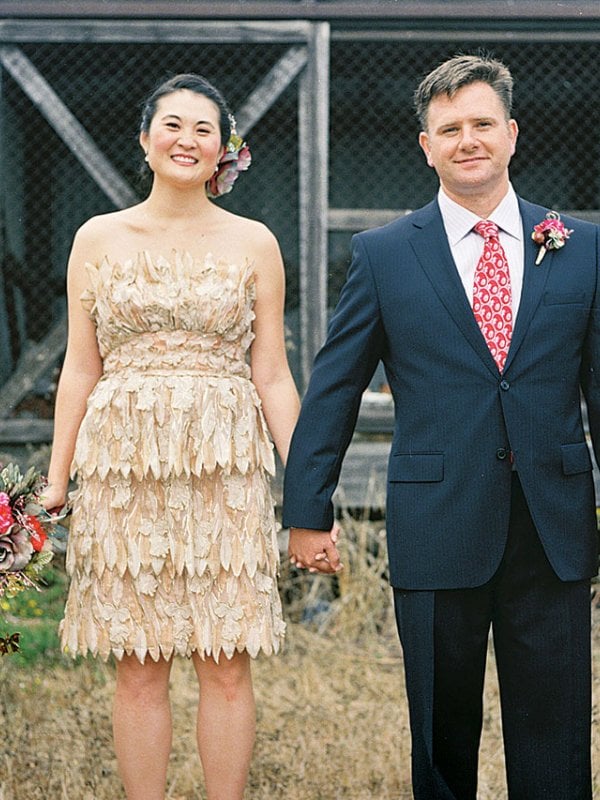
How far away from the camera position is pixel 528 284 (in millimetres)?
2854

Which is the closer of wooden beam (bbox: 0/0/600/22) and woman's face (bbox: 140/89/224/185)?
woman's face (bbox: 140/89/224/185)

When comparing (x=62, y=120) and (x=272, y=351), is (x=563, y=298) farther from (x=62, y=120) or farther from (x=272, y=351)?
(x=62, y=120)

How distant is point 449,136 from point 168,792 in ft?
7.71

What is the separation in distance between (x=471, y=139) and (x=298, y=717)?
9.00 feet

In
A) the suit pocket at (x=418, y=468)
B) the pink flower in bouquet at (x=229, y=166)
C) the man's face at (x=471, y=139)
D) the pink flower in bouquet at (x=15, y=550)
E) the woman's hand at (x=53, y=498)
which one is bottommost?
the pink flower in bouquet at (x=15, y=550)

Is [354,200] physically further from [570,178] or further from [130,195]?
[130,195]

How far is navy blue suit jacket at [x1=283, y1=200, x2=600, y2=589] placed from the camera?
9.29 feet

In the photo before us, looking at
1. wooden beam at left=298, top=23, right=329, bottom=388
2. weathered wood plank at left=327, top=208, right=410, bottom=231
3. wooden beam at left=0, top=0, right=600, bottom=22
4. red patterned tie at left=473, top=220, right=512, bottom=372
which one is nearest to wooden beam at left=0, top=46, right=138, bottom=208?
wooden beam at left=0, top=0, right=600, bottom=22

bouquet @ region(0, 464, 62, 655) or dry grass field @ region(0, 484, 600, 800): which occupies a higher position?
bouquet @ region(0, 464, 62, 655)

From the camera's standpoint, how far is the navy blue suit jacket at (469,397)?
2832 millimetres

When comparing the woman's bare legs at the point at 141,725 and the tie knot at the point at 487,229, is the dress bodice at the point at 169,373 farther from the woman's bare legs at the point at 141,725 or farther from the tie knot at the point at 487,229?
the tie knot at the point at 487,229

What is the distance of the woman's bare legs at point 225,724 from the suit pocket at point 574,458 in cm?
100

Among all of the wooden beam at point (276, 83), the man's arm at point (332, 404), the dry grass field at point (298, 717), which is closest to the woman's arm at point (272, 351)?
the man's arm at point (332, 404)

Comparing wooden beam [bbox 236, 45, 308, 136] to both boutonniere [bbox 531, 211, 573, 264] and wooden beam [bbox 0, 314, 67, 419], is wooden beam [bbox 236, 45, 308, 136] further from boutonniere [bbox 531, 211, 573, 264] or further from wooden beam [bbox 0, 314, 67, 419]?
boutonniere [bbox 531, 211, 573, 264]
